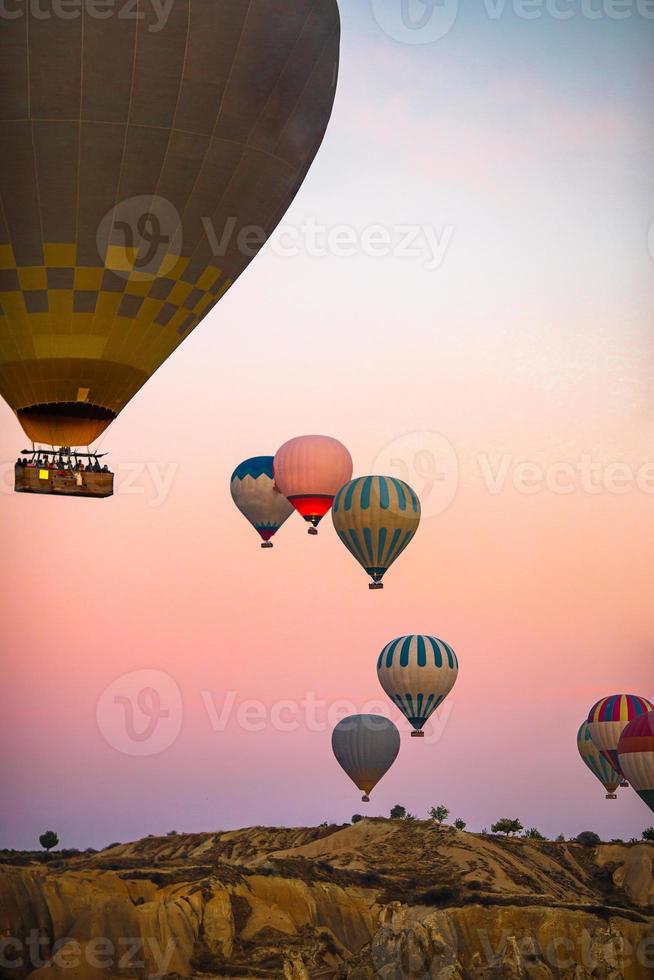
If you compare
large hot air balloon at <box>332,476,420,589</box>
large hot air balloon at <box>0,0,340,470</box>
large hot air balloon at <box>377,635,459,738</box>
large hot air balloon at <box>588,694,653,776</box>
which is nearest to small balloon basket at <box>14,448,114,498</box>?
large hot air balloon at <box>0,0,340,470</box>

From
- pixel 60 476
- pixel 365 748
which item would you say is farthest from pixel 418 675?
pixel 60 476

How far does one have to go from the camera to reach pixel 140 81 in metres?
35.1

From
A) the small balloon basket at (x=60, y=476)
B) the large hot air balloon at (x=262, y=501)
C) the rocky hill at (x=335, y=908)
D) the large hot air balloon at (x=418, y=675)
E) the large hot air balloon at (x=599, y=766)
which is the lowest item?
the rocky hill at (x=335, y=908)

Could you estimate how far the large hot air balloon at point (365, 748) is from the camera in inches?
2709

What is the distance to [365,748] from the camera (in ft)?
227

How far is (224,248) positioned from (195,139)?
2.84m

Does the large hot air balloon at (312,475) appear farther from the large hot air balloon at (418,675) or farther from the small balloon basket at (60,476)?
the small balloon basket at (60,476)

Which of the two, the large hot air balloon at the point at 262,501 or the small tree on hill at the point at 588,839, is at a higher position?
the large hot air balloon at the point at 262,501

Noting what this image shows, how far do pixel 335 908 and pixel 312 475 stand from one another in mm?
19139

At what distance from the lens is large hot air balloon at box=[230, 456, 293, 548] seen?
2395 inches

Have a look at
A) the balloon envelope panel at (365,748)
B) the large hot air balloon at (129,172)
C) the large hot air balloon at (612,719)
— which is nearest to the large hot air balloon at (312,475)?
the balloon envelope panel at (365,748)

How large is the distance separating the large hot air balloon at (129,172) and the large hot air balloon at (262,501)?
74.2 ft

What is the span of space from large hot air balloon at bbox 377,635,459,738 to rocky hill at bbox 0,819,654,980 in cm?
730

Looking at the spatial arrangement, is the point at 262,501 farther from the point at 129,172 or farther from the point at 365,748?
the point at 129,172
